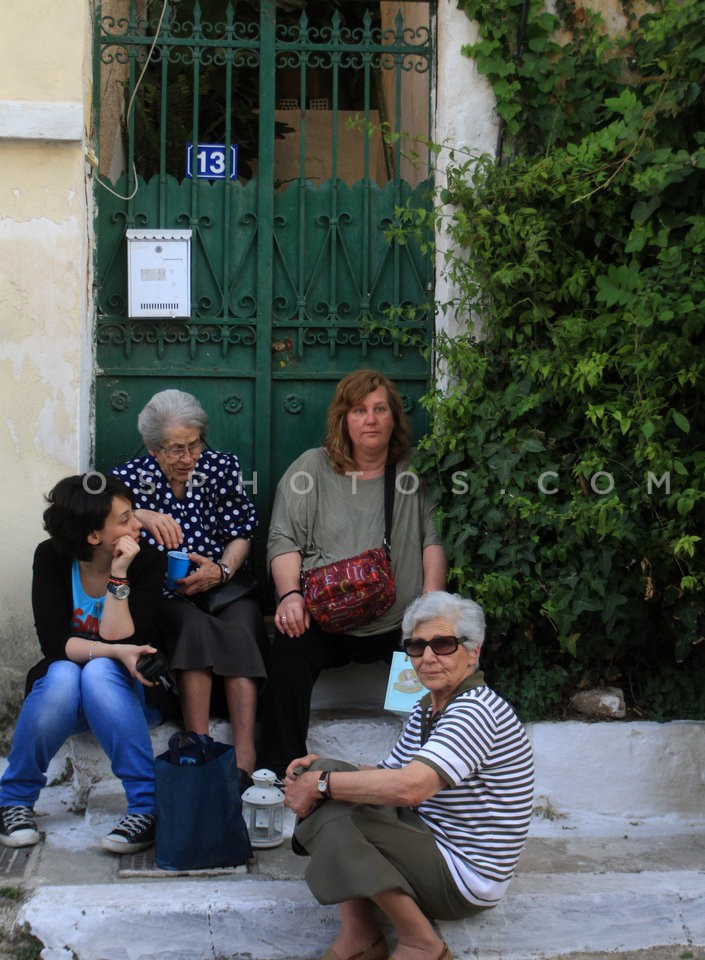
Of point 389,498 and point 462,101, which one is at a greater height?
point 462,101

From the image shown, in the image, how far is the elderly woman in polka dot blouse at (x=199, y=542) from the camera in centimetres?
439

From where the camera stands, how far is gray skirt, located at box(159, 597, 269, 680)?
436cm

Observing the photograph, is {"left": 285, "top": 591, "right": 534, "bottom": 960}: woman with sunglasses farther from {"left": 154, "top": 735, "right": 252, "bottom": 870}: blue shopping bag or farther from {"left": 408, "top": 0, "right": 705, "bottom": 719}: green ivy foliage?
{"left": 408, "top": 0, "right": 705, "bottom": 719}: green ivy foliage

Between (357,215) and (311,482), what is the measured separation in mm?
1210

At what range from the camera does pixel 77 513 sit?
13.7ft

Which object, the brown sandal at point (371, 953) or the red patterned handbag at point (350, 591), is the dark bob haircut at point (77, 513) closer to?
the red patterned handbag at point (350, 591)

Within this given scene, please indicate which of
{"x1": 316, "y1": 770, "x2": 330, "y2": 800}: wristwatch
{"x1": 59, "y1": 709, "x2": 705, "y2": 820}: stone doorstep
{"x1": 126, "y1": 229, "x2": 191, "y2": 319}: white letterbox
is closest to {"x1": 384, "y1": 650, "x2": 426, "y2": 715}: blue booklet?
{"x1": 59, "y1": 709, "x2": 705, "y2": 820}: stone doorstep

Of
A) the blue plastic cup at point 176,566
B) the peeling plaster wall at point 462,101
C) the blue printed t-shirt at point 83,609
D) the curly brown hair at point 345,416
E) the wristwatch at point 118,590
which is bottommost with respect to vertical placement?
the blue printed t-shirt at point 83,609

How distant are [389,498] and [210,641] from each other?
91 centimetres

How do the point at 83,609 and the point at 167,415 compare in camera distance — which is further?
the point at 167,415

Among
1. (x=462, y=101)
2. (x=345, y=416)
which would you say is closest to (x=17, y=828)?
(x=345, y=416)

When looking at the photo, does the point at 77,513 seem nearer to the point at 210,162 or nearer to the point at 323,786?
the point at 323,786

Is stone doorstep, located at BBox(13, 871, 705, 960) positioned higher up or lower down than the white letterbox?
lower down

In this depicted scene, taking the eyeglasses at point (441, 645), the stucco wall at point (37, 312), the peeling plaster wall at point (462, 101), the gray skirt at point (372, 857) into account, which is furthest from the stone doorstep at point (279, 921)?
the peeling plaster wall at point (462, 101)
